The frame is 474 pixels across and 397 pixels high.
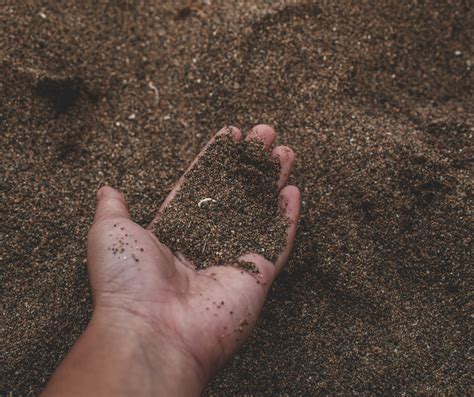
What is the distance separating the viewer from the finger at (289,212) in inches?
81.8

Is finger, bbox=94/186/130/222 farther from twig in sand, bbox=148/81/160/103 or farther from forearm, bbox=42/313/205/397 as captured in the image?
twig in sand, bbox=148/81/160/103

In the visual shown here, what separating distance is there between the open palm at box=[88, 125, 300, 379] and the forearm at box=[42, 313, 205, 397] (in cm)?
5

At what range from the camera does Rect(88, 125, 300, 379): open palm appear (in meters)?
1.79

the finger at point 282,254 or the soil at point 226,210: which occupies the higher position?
the soil at point 226,210

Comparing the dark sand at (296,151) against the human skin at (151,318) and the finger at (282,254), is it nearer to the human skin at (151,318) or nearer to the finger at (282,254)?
the finger at (282,254)

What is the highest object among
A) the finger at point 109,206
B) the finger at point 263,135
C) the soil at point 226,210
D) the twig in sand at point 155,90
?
the twig in sand at point 155,90

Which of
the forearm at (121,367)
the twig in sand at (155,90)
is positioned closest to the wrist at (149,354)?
the forearm at (121,367)

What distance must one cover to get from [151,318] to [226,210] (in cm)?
58

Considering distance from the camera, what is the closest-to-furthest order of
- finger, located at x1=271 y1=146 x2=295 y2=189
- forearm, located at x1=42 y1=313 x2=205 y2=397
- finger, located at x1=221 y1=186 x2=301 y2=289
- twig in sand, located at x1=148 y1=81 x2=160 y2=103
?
forearm, located at x1=42 y1=313 x2=205 y2=397, finger, located at x1=221 y1=186 x2=301 y2=289, finger, located at x1=271 y1=146 x2=295 y2=189, twig in sand, located at x1=148 y1=81 x2=160 y2=103

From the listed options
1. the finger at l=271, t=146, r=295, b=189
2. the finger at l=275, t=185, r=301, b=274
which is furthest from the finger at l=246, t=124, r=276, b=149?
the finger at l=275, t=185, r=301, b=274

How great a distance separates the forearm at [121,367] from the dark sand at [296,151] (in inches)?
14.9

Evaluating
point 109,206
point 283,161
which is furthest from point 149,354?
point 283,161

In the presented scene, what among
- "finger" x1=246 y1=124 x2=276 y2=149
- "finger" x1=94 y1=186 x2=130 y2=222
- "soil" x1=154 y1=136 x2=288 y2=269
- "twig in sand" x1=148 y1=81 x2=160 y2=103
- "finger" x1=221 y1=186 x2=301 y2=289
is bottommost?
"finger" x1=221 y1=186 x2=301 y2=289

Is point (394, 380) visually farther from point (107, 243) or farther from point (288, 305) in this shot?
point (107, 243)
